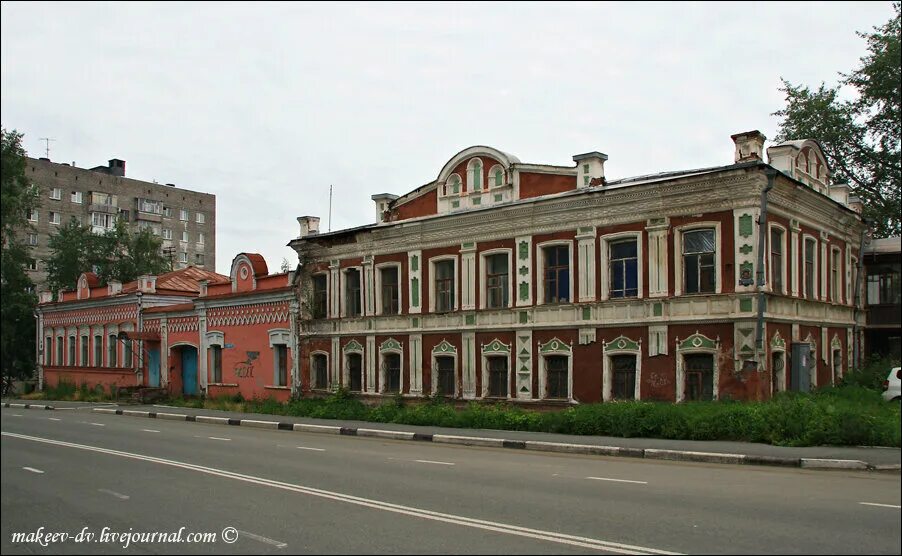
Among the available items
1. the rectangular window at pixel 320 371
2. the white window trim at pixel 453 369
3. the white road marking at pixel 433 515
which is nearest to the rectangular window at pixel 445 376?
the white window trim at pixel 453 369

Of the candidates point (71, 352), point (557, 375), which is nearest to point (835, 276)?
point (557, 375)

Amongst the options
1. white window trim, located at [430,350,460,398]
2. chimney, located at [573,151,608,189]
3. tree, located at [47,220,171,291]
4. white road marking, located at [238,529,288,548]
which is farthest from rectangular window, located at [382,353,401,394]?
tree, located at [47,220,171,291]

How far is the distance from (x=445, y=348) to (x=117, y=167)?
206 feet

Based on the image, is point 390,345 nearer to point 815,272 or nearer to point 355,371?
point 355,371

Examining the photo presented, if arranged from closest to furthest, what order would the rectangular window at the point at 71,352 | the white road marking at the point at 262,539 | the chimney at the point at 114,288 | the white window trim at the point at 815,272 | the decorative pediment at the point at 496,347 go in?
the white road marking at the point at 262,539
the white window trim at the point at 815,272
the decorative pediment at the point at 496,347
the chimney at the point at 114,288
the rectangular window at the point at 71,352

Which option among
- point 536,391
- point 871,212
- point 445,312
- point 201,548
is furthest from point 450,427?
point 871,212

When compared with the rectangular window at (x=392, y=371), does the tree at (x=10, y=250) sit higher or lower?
higher

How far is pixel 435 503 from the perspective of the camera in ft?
33.8

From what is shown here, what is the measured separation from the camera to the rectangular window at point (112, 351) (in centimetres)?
4134

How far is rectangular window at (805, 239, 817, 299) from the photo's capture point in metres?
22.8

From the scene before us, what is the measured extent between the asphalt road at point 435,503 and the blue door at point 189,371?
A: 20670 millimetres

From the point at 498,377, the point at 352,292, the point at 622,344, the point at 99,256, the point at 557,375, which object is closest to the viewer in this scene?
the point at 622,344

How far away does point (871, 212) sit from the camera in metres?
34.3

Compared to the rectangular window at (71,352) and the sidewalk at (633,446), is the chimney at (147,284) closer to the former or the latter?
the rectangular window at (71,352)
